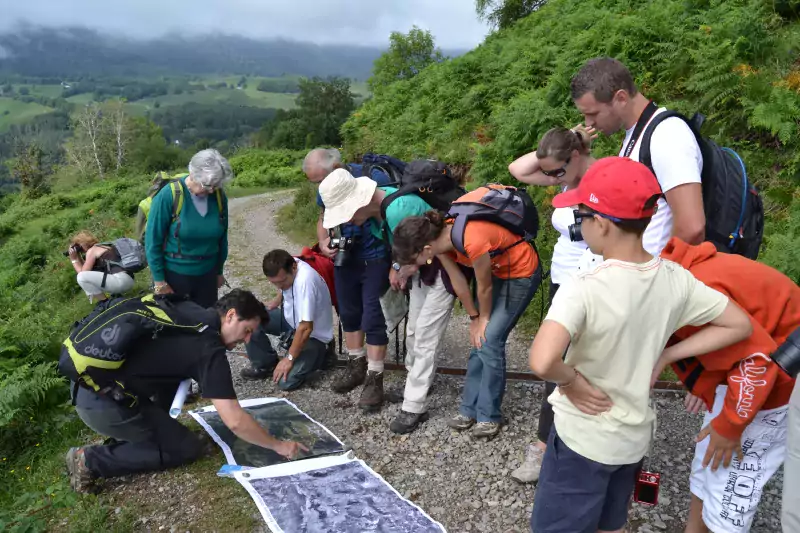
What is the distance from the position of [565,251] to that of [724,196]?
36.5 inches

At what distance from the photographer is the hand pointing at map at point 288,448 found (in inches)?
148

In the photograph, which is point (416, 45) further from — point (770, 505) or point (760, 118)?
point (770, 505)

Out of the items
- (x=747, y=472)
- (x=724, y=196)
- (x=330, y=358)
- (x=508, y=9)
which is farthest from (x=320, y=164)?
(x=508, y=9)

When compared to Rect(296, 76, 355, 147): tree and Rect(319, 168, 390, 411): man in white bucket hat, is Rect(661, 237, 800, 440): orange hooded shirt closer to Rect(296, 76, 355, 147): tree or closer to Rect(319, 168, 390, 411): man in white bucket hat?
Rect(319, 168, 390, 411): man in white bucket hat

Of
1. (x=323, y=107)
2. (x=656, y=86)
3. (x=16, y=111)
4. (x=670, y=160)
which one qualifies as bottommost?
(x=16, y=111)

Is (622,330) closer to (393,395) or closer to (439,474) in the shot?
(439,474)

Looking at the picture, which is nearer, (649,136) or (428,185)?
(649,136)

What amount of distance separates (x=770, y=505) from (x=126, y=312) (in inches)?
166

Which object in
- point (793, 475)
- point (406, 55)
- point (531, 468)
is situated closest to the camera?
point (793, 475)

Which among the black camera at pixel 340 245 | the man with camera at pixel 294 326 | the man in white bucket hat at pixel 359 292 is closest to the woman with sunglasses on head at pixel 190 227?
the man with camera at pixel 294 326

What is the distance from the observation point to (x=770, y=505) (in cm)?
332

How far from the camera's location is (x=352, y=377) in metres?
5.05

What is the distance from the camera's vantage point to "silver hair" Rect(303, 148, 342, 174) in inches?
→ 195

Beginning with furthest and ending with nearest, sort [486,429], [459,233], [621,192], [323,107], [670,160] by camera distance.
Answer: [323,107]
[486,429]
[459,233]
[670,160]
[621,192]
